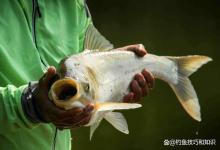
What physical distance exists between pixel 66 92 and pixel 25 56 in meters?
0.37

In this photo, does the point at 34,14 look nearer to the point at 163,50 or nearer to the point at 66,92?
the point at 66,92

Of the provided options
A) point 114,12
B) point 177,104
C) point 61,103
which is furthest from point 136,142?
point 61,103

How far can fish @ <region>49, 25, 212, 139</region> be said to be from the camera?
4.71 feet

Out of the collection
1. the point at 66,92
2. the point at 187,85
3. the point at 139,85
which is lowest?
the point at 187,85

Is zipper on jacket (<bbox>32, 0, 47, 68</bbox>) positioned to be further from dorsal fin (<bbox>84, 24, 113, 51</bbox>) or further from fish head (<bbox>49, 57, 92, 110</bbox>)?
fish head (<bbox>49, 57, 92, 110</bbox>)

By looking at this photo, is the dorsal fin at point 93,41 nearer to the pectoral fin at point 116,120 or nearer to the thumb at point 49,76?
the pectoral fin at point 116,120

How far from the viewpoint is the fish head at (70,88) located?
55.3 inches

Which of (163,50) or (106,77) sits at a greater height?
(106,77)

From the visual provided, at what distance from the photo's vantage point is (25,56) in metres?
1.75

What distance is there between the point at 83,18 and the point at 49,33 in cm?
22

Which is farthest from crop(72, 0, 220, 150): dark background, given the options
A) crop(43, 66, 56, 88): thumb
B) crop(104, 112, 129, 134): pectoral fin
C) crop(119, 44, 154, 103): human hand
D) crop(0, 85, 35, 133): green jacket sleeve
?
crop(43, 66, 56, 88): thumb

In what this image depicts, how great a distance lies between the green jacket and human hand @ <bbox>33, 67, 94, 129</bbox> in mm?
113

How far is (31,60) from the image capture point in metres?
1.75

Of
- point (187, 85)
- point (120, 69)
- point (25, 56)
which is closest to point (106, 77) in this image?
point (120, 69)
